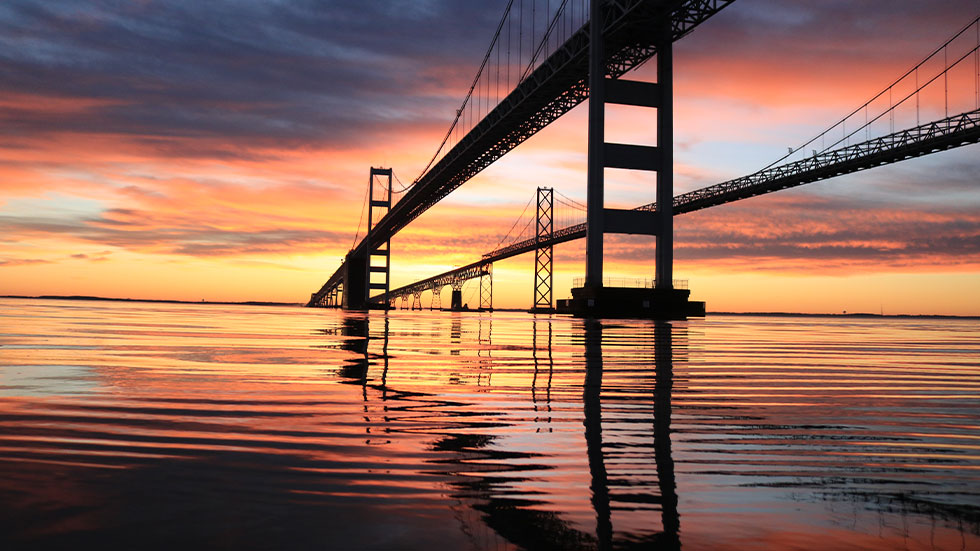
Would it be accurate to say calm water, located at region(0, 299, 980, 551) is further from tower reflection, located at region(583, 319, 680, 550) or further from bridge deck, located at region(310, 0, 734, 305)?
bridge deck, located at region(310, 0, 734, 305)

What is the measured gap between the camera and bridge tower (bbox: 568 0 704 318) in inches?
1173

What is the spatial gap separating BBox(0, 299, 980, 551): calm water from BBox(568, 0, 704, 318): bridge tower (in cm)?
2400

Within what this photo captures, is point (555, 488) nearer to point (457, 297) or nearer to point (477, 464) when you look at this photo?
point (477, 464)

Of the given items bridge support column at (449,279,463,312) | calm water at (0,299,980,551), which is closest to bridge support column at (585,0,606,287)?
calm water at (0,299,980,551)

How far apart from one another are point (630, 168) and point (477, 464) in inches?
1193

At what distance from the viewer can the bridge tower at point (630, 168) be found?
1173 inches

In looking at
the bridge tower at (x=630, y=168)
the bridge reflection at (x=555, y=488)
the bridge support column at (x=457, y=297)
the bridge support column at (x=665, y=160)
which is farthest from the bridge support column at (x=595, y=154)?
the bridge support column at (x=457, y=297)

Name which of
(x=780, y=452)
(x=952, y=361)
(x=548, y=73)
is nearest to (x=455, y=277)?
(x=548, y=73)

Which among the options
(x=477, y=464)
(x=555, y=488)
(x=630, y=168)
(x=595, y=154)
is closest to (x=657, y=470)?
(x=555, y=488)

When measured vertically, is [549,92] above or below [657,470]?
above

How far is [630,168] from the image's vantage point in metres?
31.8

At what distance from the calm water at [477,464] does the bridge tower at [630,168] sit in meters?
24.0

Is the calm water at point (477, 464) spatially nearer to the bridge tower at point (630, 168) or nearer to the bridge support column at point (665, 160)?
the bridge tower at point (630, 168)

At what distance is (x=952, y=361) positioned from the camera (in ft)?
32.3
